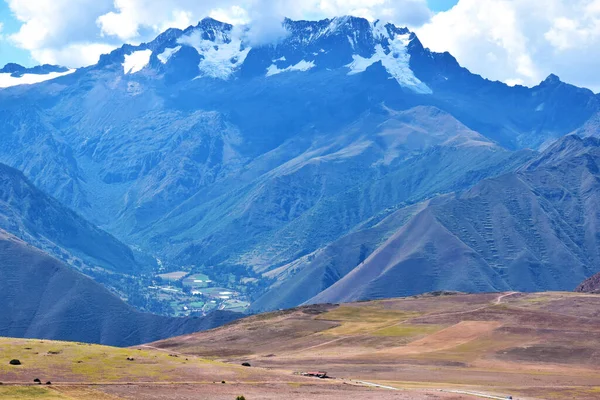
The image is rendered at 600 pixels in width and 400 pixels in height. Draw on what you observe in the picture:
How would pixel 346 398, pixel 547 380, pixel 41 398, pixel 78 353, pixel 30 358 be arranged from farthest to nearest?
pixel 547 380 → pixel 78 353 → pixel 30 358 → pixel 346 398 → pixel 41 398

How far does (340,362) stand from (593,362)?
4524 centimetres

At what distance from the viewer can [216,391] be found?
135 m

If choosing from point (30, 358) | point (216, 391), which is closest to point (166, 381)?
point (216, 391)

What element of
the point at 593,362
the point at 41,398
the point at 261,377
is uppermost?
the point at 593,362

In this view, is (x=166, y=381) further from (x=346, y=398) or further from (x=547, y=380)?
(x=547, y=380)

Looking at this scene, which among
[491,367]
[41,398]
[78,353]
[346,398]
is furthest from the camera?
[491,367]

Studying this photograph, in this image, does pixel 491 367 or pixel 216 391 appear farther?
pixel 491 367

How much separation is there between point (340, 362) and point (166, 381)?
A: 203 feet

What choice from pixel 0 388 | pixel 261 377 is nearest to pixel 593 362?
pixel 261 377

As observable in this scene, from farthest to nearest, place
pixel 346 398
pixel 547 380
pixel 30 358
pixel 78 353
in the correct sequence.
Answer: pixel 547 380 < pixel 78 353 < pixel 30 358 < pixel 346 398

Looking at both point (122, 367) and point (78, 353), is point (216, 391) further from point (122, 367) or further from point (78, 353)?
point (78, 353)

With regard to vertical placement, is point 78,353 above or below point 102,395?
above

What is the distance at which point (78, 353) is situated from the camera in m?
156

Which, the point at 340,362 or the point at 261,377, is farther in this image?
the point at 340,362
